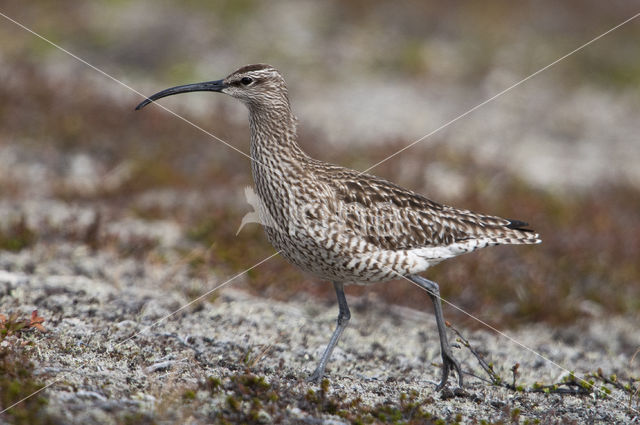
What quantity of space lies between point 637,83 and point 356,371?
54.8 feet

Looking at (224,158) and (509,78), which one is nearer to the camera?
(224,158)

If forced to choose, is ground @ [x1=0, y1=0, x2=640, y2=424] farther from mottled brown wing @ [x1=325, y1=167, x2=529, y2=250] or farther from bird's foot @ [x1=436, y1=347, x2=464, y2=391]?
mottled brown wing @ [x1=325, y1=167, x2=529, y2=250]

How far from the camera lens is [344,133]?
14.9 meters

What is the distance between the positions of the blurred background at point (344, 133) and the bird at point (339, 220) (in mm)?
2266

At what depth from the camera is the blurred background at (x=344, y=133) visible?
9141 mm

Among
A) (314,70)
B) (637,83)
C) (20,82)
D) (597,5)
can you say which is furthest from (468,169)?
(597,5)

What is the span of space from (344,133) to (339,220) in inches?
365

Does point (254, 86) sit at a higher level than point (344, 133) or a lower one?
higher

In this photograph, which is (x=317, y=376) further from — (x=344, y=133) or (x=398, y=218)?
(x=344, y=133)

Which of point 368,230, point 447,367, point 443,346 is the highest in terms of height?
point 368,230

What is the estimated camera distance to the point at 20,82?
41.9 ft

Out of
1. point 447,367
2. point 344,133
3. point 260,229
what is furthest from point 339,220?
point 344,133

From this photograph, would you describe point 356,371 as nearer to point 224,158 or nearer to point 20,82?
point 224,158

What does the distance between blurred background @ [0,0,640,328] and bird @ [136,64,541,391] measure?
2.27 meters
